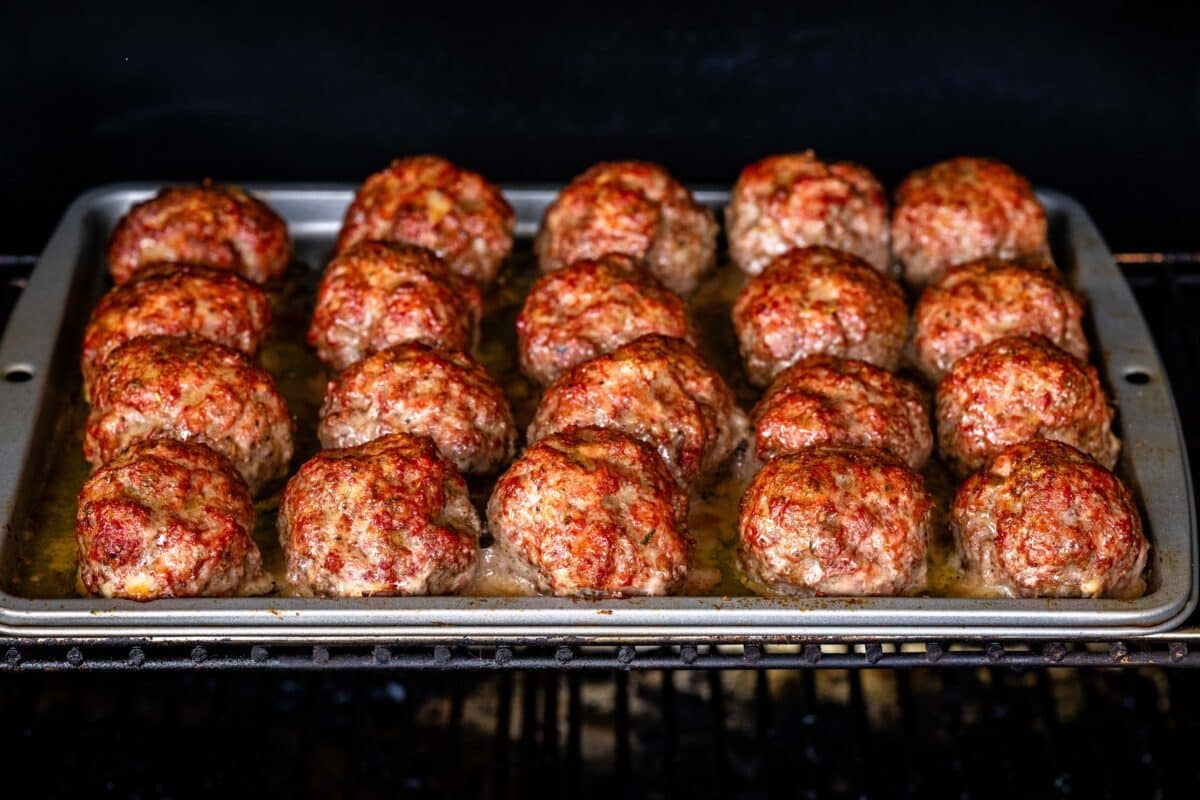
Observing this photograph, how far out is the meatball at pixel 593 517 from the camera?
11.6 feet

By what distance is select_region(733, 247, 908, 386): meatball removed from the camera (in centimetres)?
434

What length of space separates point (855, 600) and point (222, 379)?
6.10 feet

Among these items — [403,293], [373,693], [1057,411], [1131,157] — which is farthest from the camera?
[1131,157]

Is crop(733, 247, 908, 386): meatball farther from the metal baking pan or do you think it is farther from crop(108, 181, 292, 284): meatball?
crop(108, 181, 292, 284): meatball

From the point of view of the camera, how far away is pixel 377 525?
3580 mm

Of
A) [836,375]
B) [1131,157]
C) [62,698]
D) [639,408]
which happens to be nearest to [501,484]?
[639,408]

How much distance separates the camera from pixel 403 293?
4.34 metres

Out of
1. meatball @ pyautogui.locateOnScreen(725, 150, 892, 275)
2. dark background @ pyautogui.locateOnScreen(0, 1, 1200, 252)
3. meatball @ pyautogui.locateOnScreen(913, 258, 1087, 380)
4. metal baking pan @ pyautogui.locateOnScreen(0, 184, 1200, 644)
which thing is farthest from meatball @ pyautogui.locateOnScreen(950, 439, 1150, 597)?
dark background @ pyautogui.locateOnScreen(0, 1, 1200, 252)

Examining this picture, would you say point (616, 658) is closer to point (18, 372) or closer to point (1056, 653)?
point (1056, 653)

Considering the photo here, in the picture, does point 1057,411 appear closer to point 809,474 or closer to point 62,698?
point 809,474

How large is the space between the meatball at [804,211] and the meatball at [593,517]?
1297 millimetres

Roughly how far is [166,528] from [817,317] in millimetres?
2025

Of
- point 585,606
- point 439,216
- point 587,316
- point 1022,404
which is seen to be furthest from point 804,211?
point 585,606

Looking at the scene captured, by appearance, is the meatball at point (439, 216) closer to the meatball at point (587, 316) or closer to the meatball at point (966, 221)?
the meatball at point (587, 316)
